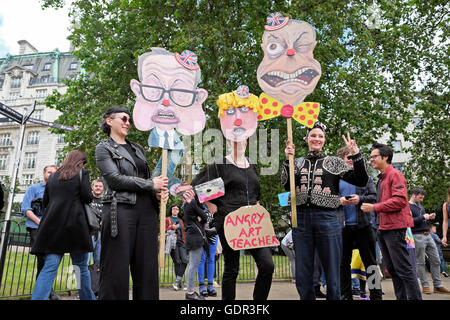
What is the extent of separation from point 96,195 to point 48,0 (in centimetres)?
1177

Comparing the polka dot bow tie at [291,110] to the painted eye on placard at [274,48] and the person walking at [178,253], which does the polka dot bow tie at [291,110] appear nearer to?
the painted eye on placard at [274,48]

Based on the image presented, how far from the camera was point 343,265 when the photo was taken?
16.6ft

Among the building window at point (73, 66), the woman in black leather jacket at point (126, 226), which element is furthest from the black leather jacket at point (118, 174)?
the building window at point (73, 66)

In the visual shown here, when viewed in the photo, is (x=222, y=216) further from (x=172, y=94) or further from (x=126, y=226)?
(x=172, y=94)

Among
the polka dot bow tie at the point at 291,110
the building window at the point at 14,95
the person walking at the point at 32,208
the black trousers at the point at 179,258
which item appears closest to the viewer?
the polka dot bow tie at the point at 291,110

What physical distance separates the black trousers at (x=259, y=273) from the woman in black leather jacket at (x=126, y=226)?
69 cm

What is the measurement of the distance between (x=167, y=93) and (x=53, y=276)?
7.29ft

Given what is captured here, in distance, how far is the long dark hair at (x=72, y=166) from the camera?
13.2 feet

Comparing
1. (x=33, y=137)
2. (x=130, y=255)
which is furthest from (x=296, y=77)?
(x=33, y=137)

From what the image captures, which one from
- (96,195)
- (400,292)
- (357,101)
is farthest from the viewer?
(357,101)

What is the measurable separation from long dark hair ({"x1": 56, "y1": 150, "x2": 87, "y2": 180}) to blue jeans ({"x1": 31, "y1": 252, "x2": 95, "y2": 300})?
842 millimetres

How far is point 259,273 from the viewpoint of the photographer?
3.48 meters
